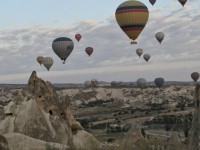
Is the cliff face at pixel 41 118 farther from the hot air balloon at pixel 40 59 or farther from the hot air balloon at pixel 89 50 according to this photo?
the hot air balloon at pixel 40 59

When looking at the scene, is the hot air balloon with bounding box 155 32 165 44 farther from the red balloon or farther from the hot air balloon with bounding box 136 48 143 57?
the red balloon

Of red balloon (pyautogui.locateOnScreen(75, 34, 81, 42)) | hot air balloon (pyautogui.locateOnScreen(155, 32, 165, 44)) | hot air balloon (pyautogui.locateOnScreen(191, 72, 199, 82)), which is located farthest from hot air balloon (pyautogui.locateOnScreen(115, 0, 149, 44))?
hot air balloon (pyautogui.locateOnScreen(191, 72, 199, 82))

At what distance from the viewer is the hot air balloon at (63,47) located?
153 feet

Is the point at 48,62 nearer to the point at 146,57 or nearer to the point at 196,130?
the point at 146,57

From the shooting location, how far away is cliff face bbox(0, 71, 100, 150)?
20312mm

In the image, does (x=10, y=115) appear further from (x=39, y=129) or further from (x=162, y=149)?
(x=162, y=149)

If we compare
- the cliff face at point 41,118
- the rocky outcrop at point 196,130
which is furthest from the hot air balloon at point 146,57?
the rocky outcrop at point 196,130

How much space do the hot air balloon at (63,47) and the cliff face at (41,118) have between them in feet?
75.7

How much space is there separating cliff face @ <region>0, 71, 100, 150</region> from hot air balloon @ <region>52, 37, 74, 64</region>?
2309 centimetres

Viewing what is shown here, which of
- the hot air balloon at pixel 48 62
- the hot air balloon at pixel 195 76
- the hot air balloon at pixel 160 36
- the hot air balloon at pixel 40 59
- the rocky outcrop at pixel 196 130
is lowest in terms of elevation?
the rocky outcrop at pixel 196 130

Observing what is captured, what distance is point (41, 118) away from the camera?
67.9ft

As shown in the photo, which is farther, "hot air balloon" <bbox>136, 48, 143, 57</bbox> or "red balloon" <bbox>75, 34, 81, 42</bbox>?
"hot air balloon" <bbox>136, 48, 143, 57</bbox>

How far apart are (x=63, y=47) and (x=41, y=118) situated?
2647 centimetres

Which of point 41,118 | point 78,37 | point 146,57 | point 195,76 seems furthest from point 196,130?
point 195,76
